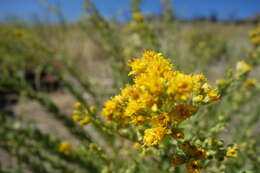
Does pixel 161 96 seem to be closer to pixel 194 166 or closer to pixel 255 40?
pixel 194 166

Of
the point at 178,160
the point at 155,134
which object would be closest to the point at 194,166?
the point at 178,160

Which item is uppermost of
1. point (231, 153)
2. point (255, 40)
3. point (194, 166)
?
point (255, 40)

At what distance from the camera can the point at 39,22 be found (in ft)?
22.5

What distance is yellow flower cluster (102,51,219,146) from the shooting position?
966 mm

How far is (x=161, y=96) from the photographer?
3.32 ft

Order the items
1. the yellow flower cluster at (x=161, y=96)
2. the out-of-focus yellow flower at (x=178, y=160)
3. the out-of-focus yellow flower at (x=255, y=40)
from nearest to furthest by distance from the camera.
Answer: the yellow flower cluster at (x=161, y=96) < the out-of-focus yellow flower at (x=178, y=160) < the out-of-focus yellow flower at (x=255, y=40)

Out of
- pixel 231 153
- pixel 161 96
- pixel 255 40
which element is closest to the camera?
pixel 161 96

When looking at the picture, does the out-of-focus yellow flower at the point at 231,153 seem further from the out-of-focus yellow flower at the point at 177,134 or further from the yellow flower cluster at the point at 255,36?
the yellow flower cluster at the point at 255,36

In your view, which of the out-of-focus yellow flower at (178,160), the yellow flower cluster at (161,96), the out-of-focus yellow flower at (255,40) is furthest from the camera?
the out-of-focus yellow flower at (255,40)

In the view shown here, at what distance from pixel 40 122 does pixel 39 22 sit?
3.17m

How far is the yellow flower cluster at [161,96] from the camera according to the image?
0.97 meters

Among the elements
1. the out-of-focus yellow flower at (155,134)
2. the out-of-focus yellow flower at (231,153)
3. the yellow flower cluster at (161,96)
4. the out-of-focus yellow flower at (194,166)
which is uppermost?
the yellow flower cluster at (161,96)

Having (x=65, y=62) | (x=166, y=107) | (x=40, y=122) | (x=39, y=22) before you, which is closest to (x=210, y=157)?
(x=166, y=107)

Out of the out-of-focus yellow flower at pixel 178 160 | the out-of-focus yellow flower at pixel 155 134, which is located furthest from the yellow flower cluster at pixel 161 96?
the out-of-focus yellow flower at pixel 178 160
